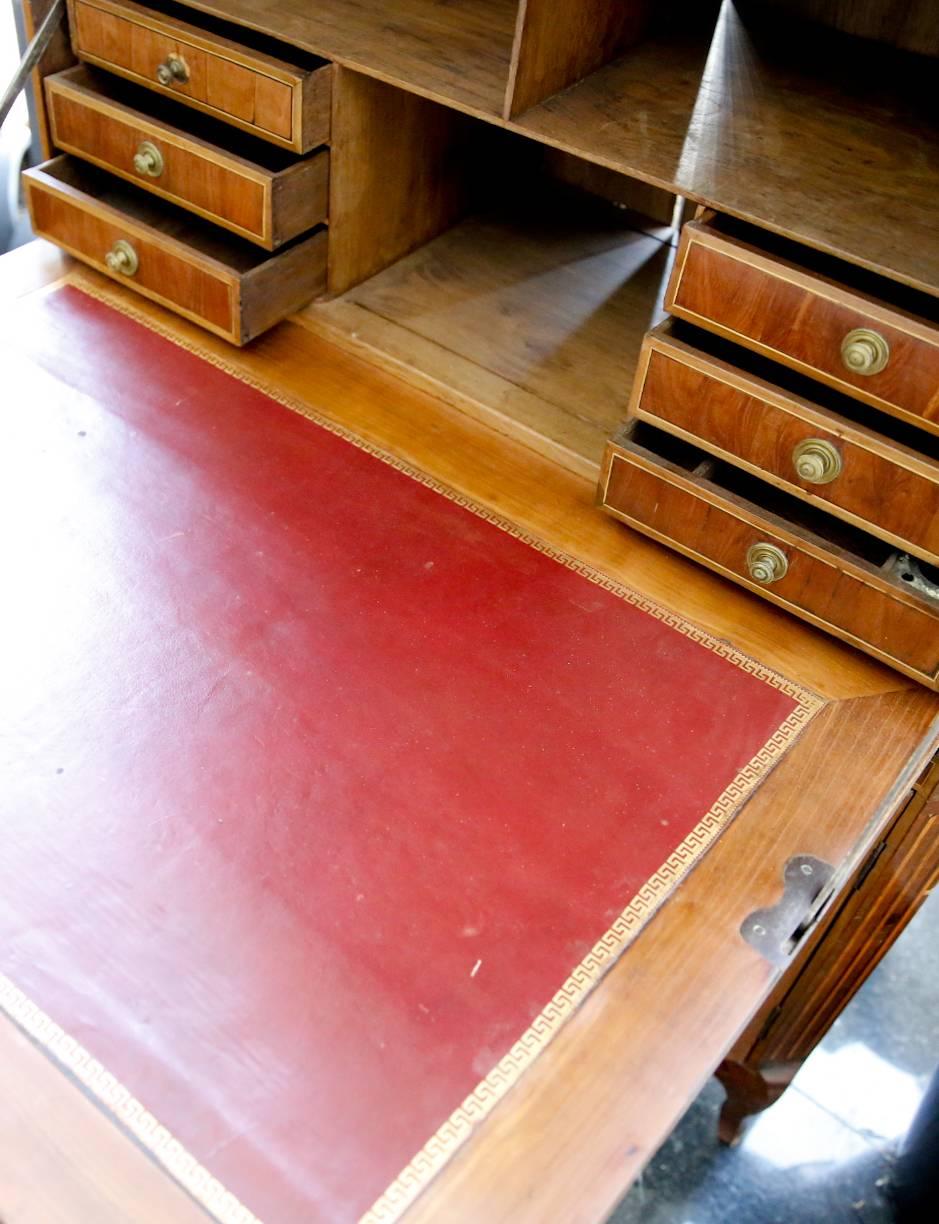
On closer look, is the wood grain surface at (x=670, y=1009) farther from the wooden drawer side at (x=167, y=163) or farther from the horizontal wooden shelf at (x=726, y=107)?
the wooden drawer side at (x=167, y=163)

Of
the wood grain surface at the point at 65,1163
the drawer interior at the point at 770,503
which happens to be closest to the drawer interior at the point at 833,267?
the drawer interior at the point at 770,503

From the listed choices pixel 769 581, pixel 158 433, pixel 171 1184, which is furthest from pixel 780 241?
pixel 171 1184

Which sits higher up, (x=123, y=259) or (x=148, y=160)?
(x=148, y=160)

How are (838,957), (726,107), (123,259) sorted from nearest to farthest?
1. (726,107)
2. (838,957)
3. (123,259)

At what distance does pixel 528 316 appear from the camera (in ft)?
5.18

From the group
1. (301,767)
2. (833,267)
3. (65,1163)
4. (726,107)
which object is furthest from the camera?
(726,107)

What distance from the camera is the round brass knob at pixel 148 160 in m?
1.44

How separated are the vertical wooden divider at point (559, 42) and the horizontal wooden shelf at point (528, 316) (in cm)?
33

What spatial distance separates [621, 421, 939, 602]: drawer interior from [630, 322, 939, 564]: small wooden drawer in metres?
0.04

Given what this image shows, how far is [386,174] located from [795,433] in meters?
0.68

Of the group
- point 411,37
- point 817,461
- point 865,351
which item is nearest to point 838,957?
point 817,461

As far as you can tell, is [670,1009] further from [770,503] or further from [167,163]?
[167,163]

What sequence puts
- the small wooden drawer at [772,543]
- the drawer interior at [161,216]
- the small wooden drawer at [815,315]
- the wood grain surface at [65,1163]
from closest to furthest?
the wood grain surface at [65,1163], the small wooden drawer at [815,315], the small wooden drawer at [772,543], the drawer interior at [161,216]

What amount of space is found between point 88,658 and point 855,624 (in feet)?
2.40
